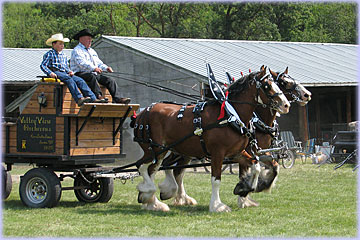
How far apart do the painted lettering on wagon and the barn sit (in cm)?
875

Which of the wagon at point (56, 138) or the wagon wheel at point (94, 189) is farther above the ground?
the wagon at point (56, 138)

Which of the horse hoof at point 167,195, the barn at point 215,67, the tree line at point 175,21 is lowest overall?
the horse hoof at point 167,195

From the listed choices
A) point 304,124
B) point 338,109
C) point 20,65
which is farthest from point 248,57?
point 20,65

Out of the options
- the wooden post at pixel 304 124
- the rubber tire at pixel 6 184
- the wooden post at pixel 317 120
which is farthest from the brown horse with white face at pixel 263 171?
the wooden post at pixel 317 120

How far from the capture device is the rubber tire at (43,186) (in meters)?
9.77

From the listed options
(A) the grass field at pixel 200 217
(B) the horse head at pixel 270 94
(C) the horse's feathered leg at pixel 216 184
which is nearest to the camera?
Result: (A) the grass field at pixel 200 217

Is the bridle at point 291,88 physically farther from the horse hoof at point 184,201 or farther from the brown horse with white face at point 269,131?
the horse hoof at point 184,201

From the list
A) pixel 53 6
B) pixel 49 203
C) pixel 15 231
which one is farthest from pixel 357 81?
pixel 53 6

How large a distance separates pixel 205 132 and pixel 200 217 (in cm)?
140

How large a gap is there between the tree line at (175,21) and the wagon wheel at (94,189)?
30.1m

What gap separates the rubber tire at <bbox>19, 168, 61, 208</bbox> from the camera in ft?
32.1

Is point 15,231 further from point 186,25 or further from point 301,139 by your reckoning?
point 186,25

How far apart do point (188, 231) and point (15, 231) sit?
7.65 ft

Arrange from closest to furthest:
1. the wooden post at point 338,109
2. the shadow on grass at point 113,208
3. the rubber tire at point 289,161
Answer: the shadow on grass at point 113,208
the rubber tire at point 289,161
the wooden post at point 338,109
